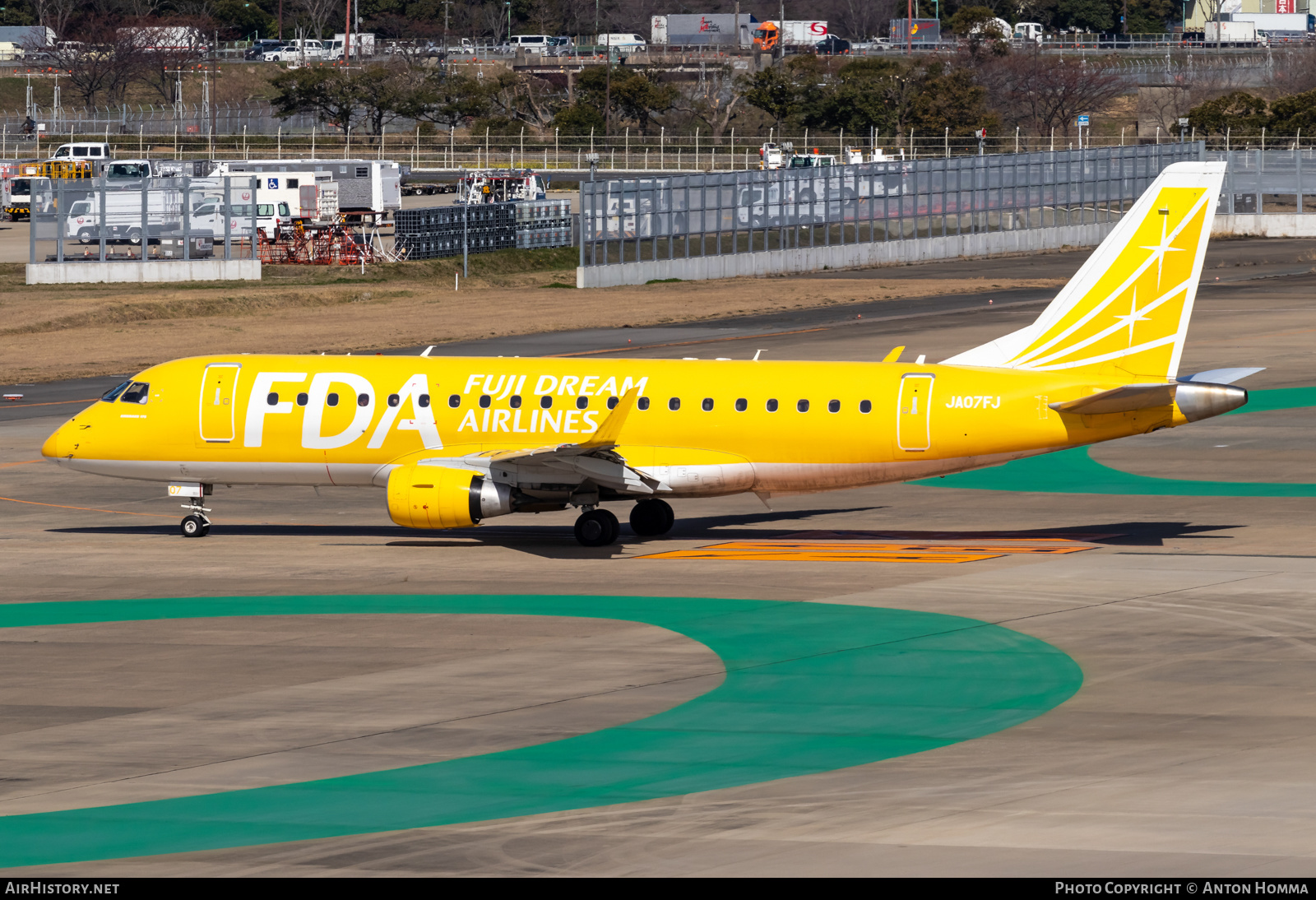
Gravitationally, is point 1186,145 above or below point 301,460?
above

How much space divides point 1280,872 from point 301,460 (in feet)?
90.4

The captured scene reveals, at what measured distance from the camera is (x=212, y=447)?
39781mm

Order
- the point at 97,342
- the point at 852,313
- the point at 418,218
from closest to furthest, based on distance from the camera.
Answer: the point at 97,342 < the point at 852,313 < the point at 418,218

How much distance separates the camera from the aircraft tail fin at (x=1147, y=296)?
37125 mm

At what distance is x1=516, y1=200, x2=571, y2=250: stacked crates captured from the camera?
385 feet

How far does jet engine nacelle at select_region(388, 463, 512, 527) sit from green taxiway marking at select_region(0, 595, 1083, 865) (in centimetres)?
321

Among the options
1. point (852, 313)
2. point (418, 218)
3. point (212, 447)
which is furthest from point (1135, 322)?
point (418, 218)

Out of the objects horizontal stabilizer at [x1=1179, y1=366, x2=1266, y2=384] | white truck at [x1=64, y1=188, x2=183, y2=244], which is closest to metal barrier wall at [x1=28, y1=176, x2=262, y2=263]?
white truck at [x1=64, y1=188, x2=183, y2=244]

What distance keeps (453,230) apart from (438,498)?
254ft

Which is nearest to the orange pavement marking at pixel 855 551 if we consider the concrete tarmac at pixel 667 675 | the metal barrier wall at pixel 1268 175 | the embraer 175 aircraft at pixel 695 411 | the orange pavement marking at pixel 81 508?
the concrete tarmac at pixel 667 675

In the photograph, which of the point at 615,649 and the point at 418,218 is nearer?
the point at 615,649

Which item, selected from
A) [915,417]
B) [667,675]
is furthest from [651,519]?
[667,675]

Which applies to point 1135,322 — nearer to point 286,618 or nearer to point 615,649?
point 615,649
